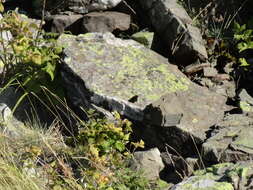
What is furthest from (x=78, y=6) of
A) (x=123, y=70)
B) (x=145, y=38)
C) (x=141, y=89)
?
(x=141, y=89)

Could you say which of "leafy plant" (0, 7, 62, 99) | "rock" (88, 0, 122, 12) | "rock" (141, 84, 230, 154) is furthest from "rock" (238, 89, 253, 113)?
"rock" (88, 0, 122, 12)

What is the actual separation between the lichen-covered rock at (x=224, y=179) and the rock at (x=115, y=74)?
67.0 inches

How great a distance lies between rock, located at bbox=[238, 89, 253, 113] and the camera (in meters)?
5.77

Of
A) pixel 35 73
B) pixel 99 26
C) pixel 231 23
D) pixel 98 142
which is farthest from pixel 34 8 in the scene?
Answer: pixel 98 142

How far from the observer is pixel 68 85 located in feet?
20.7

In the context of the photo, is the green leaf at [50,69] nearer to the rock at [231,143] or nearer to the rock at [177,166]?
the rock at [177,166]

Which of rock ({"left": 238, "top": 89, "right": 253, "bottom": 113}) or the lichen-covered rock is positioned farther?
rock ({"left": 238, "top": 89, "right": 253, "bottom": 113})

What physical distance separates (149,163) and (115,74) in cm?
144

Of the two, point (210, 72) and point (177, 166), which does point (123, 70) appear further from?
point (177, 166)

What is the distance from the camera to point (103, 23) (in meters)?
7.39

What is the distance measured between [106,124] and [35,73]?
64.8 inches

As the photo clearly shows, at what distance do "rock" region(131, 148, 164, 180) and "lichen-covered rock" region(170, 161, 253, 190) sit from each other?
93 centimetres

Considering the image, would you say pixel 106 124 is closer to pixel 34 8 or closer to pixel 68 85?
pixel 68 85

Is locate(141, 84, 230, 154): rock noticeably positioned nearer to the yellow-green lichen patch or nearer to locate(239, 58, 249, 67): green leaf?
the yellow-green lichen patch
